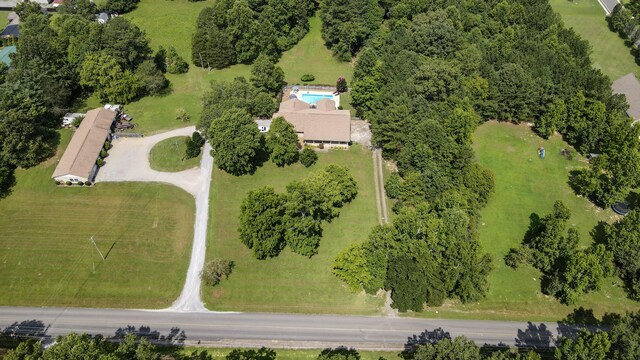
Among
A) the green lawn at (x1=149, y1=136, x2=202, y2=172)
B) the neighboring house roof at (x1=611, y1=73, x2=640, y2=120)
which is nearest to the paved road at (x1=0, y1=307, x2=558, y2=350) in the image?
the green lawn at (x1=149, y1=136, x2=202, y2=172)

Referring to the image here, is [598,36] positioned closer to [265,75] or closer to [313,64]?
[313,64]

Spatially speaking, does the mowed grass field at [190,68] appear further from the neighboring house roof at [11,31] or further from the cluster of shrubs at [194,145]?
the neighboring house roof at [11,31]

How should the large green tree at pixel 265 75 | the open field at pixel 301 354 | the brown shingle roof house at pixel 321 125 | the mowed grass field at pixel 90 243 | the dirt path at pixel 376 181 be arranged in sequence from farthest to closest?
the large green tree at pixel 265 75 → the brown shingle roof house at pixel 321 125 → the dirt path at pixel 376 181 → the mowed grass field at pixel 90 243 → the open field at pixel 301 354

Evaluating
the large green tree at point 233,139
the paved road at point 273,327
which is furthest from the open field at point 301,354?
the large green tree at point 233,139

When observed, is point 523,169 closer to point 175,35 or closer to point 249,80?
point 249,80

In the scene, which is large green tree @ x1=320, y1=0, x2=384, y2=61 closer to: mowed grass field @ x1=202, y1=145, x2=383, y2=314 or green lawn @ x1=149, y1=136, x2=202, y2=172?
mowed grass field @ x1=202, y1=145, x2=383, y2=314

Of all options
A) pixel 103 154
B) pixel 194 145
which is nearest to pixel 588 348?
pixel 194 145

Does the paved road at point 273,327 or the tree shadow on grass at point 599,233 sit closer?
the paved road at point 273,327
